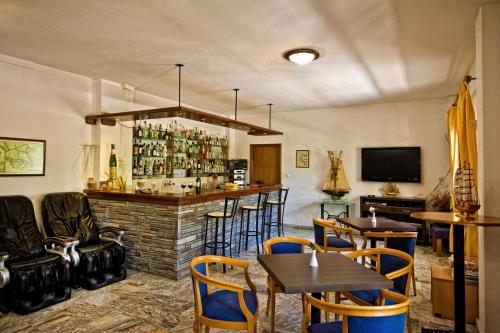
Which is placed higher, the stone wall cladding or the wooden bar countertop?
the wooden bar countertop

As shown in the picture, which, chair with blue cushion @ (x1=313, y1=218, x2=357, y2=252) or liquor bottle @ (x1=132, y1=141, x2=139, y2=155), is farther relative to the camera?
liquor bottle @ (x1=132, y1=141, x2=139, y2=155)

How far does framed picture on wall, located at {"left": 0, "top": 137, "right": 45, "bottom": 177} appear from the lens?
4.05 meters

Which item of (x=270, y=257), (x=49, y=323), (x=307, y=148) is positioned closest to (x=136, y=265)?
(x=49, y=323)

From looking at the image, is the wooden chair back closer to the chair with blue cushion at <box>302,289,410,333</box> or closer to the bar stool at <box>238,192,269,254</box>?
the chair with blue cushion at <box>302,289,410,333</box>

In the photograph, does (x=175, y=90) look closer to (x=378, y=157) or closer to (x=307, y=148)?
(x=307, y=148)

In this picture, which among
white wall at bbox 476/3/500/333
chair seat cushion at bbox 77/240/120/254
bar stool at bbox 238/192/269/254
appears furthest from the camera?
bar stool at bbox 238/192/269/254

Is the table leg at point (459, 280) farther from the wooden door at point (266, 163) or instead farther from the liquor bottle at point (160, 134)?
the wooden door at point (266, 163)

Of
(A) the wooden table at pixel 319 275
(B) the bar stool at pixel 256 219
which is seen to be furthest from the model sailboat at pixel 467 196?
(B) the bar stool at pixel 256 219

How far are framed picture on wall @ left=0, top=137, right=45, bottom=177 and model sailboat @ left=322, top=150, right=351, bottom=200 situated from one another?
18.1ft

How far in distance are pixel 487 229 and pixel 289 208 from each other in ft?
17.6

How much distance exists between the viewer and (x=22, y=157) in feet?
13.9

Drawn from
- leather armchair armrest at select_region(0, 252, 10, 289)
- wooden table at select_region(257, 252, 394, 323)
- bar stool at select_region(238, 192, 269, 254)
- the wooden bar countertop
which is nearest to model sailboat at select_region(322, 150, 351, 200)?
bar stool at select_region(238, 192, 269, 254)

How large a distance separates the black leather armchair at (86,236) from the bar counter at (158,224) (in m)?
0.18

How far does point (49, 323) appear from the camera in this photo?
2.98 m
